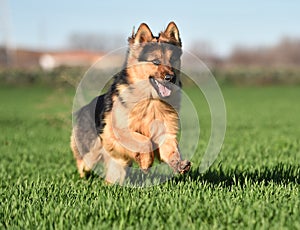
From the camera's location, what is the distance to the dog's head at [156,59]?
5430mm

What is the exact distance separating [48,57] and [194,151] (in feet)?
325

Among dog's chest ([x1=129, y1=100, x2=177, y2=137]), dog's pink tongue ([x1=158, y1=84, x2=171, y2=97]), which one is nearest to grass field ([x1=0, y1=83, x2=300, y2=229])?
dog's chest ([x1=129, y1=100, x2=177, y2=137])

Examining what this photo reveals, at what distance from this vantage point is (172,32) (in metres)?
5.68

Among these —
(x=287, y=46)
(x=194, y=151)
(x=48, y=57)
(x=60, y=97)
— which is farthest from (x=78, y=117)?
(x=287, y=46)

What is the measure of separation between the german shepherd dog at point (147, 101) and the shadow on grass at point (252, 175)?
646 millimetres

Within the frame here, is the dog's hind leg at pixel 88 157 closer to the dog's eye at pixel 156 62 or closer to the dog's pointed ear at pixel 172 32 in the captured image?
the dog's eye at pixel 156 62

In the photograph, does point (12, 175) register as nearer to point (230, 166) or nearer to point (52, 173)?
point (52, 173)

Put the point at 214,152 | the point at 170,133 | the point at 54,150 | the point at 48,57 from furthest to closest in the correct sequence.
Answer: the point at 48,57 < the point at 54,150 < the point at 214,152 < the point at 170,133

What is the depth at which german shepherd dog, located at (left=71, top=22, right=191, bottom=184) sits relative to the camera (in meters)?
5.47

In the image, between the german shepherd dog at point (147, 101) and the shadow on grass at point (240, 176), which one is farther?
the shadow on grass at point (240, 176)

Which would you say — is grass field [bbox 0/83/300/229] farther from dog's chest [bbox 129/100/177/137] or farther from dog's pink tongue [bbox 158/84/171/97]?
dog's pink tongue [bbox 158/84/171/97]

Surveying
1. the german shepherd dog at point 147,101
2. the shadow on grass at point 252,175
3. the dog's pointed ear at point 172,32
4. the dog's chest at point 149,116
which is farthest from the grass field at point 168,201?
the dog's pointed ear at point 172,32

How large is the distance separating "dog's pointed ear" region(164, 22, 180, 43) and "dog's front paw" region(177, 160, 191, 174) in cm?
156

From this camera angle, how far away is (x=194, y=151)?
922cm
